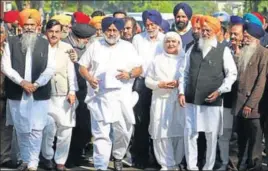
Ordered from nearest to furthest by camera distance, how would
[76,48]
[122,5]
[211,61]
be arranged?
[211,61]
[76,48]
[122,5]

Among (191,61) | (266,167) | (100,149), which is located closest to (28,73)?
(100,149)

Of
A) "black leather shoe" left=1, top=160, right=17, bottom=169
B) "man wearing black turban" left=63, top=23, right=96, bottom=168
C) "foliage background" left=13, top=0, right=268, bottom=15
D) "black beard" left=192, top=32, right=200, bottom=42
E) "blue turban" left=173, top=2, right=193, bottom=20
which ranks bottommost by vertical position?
"black leather shoe" left=1, top=160, right=17, bottom=169

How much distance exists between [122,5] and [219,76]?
6930cm

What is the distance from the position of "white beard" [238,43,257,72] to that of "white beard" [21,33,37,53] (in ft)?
7.98

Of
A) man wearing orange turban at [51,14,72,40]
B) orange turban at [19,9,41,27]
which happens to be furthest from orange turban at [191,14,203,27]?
orange turban at [19,9,41,27]

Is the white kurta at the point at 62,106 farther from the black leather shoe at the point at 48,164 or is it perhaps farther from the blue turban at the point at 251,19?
the blue turban at the point at 251,19

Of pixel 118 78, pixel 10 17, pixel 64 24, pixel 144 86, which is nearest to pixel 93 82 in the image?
pixel 118 78

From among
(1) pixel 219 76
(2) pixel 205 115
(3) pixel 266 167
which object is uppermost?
(1) pixel 219 76

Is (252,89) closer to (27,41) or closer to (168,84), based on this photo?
(168,84)

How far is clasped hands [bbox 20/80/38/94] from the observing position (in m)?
7.15

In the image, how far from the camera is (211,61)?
7148 mm

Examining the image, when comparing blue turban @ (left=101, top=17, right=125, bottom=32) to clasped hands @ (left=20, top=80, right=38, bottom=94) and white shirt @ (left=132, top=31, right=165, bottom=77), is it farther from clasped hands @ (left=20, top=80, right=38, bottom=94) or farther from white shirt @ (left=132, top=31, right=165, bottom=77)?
clasped hands @ (left=20, top=80, right=38, bottom=94)

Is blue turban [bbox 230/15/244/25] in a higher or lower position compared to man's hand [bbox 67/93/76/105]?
higher

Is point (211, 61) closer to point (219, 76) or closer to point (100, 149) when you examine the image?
point (219, 76)
